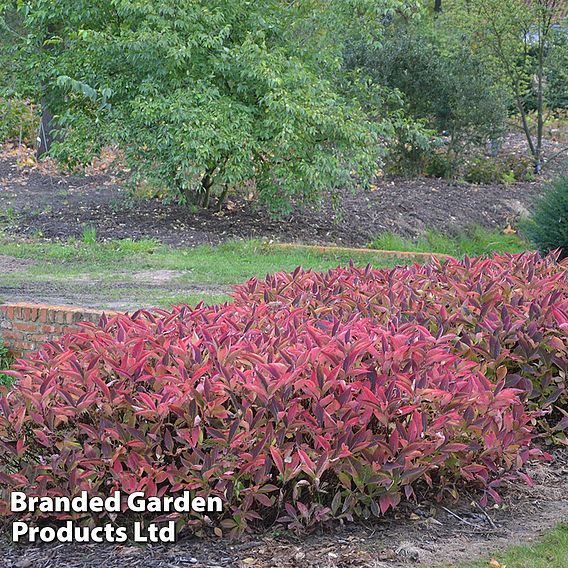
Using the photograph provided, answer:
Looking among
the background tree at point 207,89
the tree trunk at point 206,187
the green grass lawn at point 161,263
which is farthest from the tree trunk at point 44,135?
the green grass lawn at point 161,263

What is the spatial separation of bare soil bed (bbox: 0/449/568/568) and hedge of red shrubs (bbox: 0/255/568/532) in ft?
0.27

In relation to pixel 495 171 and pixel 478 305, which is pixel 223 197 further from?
pixel 478 305

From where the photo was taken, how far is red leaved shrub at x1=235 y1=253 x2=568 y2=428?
15.4 ft

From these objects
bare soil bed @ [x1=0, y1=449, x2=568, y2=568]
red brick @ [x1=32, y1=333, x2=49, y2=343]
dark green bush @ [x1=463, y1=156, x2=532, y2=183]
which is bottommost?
bare soil bed @ [x1=0, y1=449, x2=568, y2=568]

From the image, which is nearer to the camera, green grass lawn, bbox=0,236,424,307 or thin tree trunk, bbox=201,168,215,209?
green grass lawn, bbox=0,236,424,307

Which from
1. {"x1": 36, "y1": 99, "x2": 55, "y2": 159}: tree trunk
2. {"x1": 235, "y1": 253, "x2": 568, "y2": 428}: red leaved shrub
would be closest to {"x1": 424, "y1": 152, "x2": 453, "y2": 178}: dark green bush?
{"x1": 36, "y1": 99, "x2": 55, "y2": 159}: tree trunk

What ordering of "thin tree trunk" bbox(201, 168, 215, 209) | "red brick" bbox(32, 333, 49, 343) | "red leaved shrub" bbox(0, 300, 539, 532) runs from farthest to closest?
"thin tree trunk" bbox(201, 168, 215, 209) → "red brick" bbox(32, 333, 49, 343) → "red leaved shrub" bbox(0, 300, 539, 532)

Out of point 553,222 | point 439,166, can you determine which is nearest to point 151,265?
point 553,222

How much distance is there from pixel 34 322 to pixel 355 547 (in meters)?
3.65

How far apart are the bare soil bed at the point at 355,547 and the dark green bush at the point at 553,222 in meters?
5.82

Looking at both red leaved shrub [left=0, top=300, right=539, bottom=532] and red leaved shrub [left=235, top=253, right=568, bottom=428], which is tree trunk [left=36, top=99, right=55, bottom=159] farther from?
red leaved shrub [left=0, top=300, right=539, bottom=532]

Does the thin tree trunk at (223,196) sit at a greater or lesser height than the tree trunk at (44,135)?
lesser

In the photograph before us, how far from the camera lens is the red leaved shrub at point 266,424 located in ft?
→ 11.8

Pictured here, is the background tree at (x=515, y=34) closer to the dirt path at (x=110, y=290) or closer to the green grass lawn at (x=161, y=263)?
the green grass lawn at (x=161, y=263)
